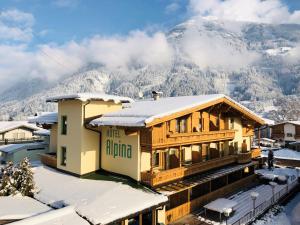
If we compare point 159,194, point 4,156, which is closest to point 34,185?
point 159,194

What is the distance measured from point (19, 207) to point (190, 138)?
12.5 m

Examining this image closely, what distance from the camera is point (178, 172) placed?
846 inches

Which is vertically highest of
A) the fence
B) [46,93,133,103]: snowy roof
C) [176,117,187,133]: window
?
[46,93,133,103]: snowy roof

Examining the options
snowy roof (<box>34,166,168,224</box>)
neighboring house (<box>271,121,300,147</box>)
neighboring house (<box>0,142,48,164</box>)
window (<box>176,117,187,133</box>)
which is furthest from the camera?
neighboring house (<box>271,121,300,147</box>)

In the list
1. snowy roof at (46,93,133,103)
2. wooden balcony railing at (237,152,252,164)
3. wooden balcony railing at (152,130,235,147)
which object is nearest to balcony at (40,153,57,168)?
snowy roof at (46,93,133,103)

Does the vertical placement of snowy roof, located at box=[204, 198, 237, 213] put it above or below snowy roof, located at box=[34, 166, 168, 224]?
below

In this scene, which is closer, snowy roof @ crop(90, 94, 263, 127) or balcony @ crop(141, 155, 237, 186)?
snowy roof @ crop(90, 94, 263, 127)

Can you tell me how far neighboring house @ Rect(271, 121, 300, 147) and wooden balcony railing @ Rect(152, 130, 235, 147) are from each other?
4761 centimetres

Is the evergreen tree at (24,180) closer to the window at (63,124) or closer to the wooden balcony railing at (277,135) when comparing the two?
the window at (63,124)

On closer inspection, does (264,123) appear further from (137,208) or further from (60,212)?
(60,212)

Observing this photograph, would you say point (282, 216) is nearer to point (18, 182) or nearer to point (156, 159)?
point (156, 159)

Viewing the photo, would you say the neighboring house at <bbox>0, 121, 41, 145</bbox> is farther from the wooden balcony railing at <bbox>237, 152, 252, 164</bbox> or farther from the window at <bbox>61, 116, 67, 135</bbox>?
the wooden balcony railing at <bbox>237, 152, 252, 164</bbox>

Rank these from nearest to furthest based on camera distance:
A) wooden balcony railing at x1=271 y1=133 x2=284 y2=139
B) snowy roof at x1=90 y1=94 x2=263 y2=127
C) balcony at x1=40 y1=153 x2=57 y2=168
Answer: snowy roof at x1=90 y1=94 x2=263 y2=127 < balcony at x1=40 y1=153 x2=57 y2=168 < wooden balcony railing at x1=271 y1=133 x2=284 y2=139

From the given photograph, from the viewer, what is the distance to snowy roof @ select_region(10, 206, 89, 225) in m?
14.2
